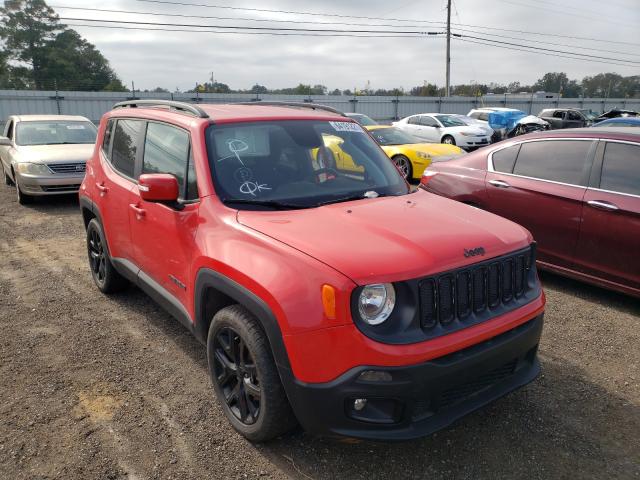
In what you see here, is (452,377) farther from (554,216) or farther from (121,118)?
(121,118)

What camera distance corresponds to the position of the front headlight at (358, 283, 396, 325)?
7.61 feet

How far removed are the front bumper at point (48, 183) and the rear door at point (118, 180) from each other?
5284mm

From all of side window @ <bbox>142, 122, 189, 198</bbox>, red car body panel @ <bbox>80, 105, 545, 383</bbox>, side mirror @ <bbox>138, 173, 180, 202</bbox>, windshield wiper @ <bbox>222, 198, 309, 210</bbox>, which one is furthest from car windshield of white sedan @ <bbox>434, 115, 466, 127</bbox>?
side mirror @ <bbox>138, 173, 180, 202</bbox>

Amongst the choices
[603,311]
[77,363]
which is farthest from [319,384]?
[603,311]

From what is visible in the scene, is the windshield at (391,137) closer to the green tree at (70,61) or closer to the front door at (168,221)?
the front door at (168,221)

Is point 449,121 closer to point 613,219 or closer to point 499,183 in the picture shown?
point 499,183

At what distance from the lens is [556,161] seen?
5.15 m

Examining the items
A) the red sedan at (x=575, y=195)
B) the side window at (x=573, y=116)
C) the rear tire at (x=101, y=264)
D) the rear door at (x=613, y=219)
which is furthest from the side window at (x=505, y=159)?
the side window at (x=573, y=116)

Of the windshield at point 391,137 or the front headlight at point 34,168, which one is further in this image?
the windshield at point 391,137

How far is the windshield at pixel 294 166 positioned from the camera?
3.17 m

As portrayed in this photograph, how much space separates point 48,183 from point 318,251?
8575 mm

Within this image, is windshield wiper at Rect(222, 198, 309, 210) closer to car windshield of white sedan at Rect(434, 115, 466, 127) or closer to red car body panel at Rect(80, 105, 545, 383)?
red car body panel at Rect(80, 105, 545, 383)

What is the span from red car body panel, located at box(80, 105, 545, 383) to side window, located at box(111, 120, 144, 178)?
0.51 meters

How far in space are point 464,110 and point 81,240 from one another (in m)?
34.4
